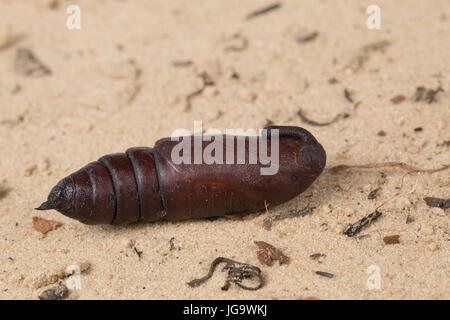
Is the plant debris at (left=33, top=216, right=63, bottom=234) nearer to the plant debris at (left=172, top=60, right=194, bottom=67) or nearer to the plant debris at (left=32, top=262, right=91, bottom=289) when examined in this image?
the plant debris at (left=32, top=262, right=91, bottom=289)

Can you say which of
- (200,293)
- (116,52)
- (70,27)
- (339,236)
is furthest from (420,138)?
(70,27)


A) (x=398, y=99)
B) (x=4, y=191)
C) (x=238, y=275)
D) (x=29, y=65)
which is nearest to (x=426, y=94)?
(x=398, y=99)

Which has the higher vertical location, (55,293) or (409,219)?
(409,219)

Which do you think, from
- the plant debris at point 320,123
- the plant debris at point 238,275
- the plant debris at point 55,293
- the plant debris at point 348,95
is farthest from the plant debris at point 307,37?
the plant debris at point 55,293

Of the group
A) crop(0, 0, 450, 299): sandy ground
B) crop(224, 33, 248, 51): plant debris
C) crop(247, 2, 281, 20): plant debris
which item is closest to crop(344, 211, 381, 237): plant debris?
crop(0, 0, 450, 299): sandy ground

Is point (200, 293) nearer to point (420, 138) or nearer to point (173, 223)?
point (173, 223)

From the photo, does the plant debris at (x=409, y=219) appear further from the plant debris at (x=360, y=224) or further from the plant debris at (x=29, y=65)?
the plant debris at (x=29, y=65)

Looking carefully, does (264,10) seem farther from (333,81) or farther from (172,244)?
(172,244)
